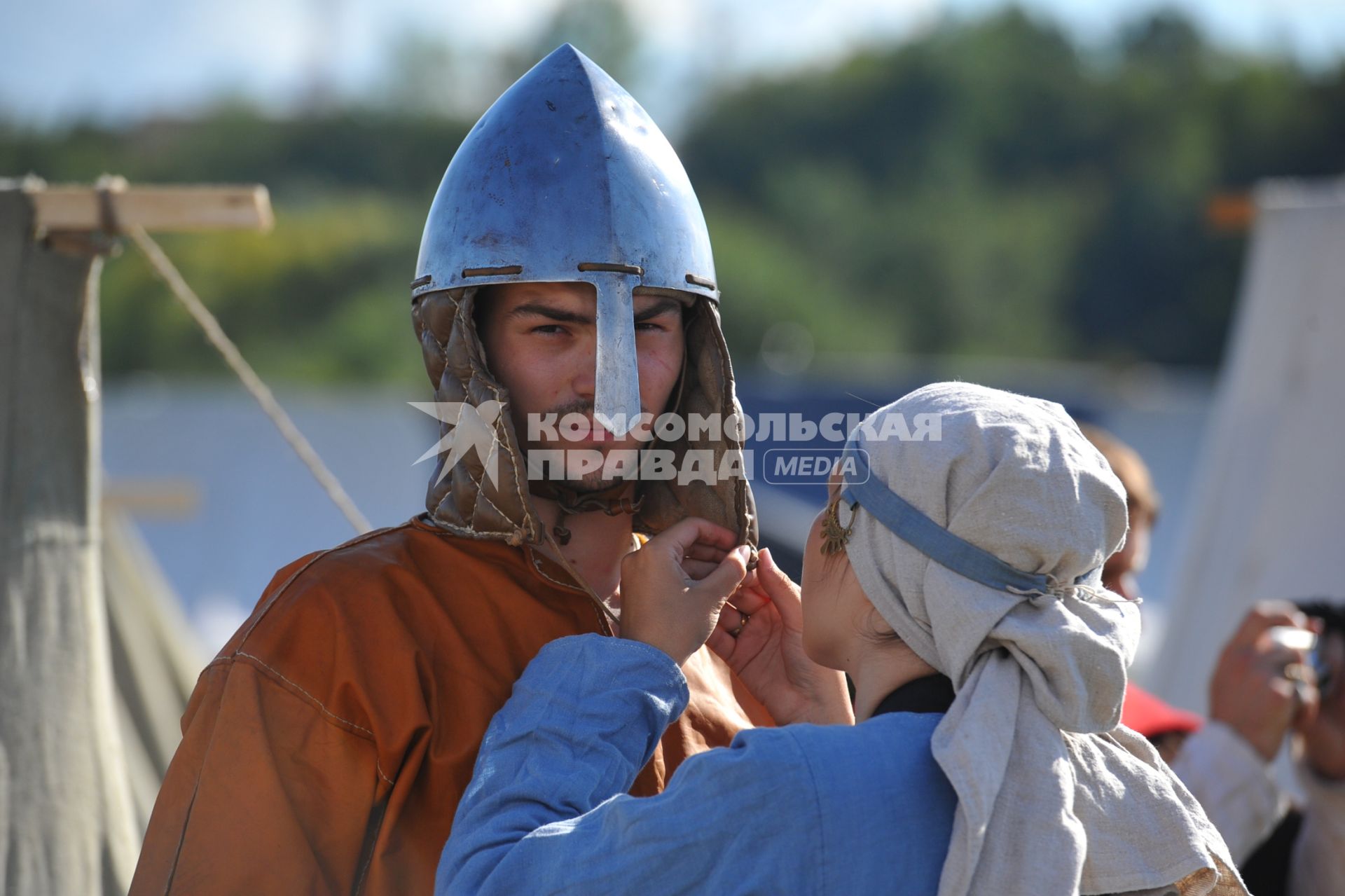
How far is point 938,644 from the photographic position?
1595mm

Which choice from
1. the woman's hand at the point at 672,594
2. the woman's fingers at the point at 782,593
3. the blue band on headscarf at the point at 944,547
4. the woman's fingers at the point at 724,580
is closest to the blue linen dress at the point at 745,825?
the blue band on headscarf at the point at 944,547

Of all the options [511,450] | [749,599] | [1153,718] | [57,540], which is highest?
[511,450]

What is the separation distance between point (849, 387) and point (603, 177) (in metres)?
9.16

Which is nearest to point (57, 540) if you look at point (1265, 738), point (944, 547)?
point (944, 547)

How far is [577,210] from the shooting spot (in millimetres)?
2182

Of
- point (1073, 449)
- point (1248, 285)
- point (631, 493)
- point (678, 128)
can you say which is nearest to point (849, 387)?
point (1248, 285)

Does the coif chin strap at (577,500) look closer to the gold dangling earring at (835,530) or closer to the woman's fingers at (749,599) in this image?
the woman's fingers at (749,599)

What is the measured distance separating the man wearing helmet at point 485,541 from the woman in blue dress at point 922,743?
219mm

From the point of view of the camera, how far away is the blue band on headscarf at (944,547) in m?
1.57

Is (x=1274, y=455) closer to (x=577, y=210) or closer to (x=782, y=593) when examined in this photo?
(x=782, y=593)

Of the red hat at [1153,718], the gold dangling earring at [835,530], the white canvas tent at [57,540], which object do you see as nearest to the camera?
the gold dangling earring at [835,530]

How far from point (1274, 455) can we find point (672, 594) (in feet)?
11.8

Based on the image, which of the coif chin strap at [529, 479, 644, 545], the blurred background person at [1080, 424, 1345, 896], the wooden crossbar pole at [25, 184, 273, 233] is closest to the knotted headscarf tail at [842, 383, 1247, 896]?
the coif chin strap at [529, 479, 644, 545]

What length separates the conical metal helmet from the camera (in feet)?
7.06
